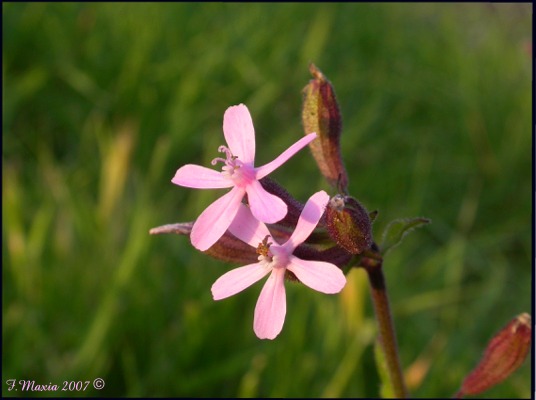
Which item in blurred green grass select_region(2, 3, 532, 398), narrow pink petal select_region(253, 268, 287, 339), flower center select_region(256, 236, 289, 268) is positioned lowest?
blurred green grass select_region(2, 3, 532, 398)

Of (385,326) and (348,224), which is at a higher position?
(348,224)

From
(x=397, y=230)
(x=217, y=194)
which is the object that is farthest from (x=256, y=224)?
(x=217, y=194)

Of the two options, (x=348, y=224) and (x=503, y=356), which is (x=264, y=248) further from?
(x=503, y=356)

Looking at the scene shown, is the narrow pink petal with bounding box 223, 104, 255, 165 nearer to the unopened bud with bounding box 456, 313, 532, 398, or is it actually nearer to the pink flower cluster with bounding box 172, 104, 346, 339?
the pink flower cluster with bounding box 172, 104, 346, 339

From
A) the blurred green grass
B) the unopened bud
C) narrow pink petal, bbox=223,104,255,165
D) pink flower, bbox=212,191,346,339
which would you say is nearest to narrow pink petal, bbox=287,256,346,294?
pink flower, bbox=212,191,346,339

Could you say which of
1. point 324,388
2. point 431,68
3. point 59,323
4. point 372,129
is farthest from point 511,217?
point 59,323

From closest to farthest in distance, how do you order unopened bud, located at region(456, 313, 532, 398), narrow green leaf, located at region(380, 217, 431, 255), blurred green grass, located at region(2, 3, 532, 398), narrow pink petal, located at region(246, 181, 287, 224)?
narrow pink petal, located at region(246, 181, 287, 224)
narrow green leaf, located at region(380, 217, 431, 255)
unopened bud, located at region(456, 313, 532, 398)
blurred green grass, located at region(2, 3, 532, 398)

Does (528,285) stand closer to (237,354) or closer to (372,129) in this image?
(372,129)
